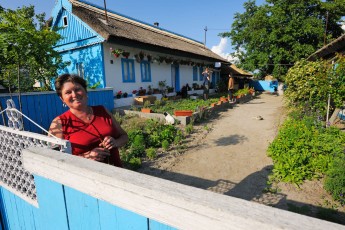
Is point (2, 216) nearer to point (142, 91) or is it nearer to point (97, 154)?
point (97, 154)

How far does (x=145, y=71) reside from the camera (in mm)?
13109

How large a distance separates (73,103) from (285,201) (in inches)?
138

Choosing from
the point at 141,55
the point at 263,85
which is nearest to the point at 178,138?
the point at 141,55

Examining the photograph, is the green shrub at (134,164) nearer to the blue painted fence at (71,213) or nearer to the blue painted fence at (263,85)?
Result: the blue painted fence at (71,213)

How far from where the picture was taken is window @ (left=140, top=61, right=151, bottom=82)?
12.9m

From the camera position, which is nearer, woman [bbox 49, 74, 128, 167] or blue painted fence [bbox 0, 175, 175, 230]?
blue painted fence [bbox 0, 175, 175, 230]

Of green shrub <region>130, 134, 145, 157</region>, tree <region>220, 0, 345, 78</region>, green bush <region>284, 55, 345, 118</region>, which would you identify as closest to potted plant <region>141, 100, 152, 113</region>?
green shrub <region>130, 134, 145, 157</region>

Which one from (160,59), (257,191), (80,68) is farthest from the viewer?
(160,59)

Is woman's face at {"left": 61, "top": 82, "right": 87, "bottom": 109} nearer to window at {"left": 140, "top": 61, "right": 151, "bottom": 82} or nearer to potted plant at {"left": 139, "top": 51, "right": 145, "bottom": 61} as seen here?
potted plant at {"left": 139, "top": 51, "right": 145, "bottom": 61}

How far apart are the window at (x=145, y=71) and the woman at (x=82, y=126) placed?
10841 millimetres

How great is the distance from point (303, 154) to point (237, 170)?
1.37 meters

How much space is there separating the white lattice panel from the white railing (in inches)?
16.7

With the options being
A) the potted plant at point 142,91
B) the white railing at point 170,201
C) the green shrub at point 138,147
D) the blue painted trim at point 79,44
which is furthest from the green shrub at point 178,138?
Answer: the blue painted trim at point 79,44

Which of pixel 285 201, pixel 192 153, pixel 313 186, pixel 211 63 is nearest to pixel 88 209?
pixel 285 201
